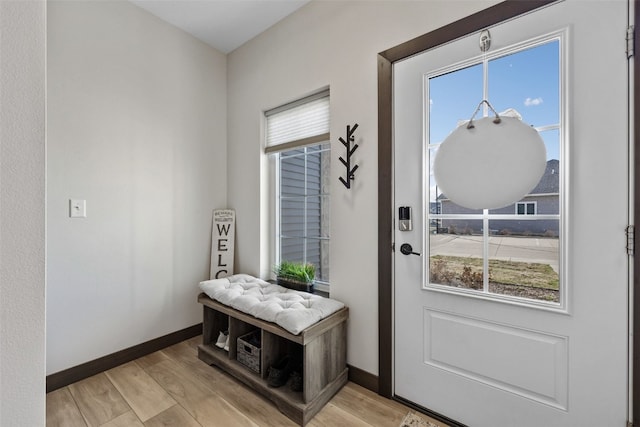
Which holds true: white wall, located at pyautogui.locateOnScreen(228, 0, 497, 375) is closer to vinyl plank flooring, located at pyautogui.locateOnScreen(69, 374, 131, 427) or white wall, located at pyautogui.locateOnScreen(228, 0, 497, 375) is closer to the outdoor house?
the outdoor house

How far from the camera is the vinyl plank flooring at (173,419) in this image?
4.83 feet

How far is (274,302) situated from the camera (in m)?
1.75

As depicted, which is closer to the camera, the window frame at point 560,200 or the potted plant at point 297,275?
the window frame at point 560,200

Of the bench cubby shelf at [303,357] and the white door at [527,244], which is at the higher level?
the white door at [527,244]

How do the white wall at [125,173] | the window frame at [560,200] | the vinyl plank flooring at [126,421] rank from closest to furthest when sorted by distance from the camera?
the window frame at [560,200], the vinyl plank flooring at [126,421], the white wall at [125,173]

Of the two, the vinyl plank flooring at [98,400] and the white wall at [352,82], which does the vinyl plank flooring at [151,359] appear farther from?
the white wall at [352,82]

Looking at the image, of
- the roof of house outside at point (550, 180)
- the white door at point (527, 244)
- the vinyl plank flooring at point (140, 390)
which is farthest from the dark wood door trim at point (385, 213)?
the vinyl plank flooring at point (140, 390)

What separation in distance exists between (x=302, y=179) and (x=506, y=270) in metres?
1.50

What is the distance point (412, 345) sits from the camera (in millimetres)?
1588

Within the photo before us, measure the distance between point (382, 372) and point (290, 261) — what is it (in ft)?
3.54

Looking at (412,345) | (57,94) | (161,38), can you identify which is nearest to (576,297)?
(412,345)

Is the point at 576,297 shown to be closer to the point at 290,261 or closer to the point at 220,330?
the point at 290,261

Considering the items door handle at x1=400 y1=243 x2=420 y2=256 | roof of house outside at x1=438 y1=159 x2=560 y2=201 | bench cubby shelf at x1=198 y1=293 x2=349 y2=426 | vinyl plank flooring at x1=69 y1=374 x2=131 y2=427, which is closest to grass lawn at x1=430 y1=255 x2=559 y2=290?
door handle at x1=400 y1=243 x2=420 y2=256

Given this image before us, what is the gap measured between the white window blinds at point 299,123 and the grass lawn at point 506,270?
1122mm
